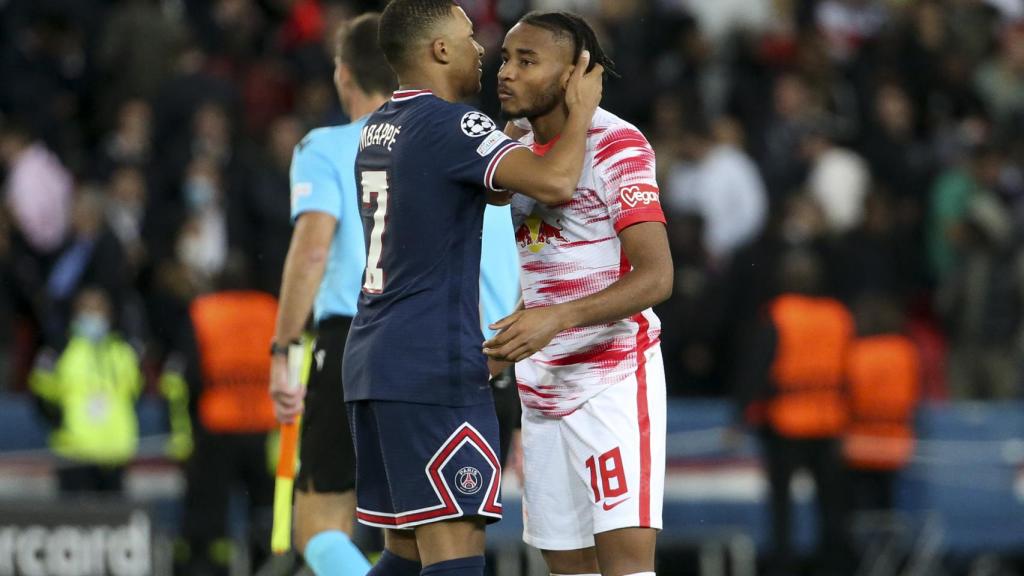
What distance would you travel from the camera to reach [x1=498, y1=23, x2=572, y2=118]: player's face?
5.22m

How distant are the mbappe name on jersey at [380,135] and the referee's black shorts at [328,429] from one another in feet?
4.94

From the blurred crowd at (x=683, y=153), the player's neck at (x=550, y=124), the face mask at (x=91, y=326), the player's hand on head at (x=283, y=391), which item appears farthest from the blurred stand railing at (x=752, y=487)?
the player's neck at (x=550, y=124)

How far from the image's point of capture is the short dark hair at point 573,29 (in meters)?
5.25

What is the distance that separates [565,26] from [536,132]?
1.21 feet

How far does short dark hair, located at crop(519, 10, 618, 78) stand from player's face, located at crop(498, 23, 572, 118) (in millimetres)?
22

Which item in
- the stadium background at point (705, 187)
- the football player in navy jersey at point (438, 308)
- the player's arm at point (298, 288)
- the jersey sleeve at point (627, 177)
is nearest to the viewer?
the football player in navy jersey at point (438, 308)

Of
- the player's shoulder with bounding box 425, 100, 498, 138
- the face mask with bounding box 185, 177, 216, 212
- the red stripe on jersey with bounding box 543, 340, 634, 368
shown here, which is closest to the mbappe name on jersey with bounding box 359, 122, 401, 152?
the player's shoulder with bounding box 425, 100, 498, 138

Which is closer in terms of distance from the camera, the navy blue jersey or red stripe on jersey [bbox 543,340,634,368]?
the navy blue jersey

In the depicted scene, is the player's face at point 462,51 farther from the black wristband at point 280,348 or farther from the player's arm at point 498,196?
the black wristband at point 280,348

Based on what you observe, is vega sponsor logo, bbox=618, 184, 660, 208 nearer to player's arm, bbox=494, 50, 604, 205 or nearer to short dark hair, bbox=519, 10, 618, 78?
player's arm, bbox=494, 50, 604, 205

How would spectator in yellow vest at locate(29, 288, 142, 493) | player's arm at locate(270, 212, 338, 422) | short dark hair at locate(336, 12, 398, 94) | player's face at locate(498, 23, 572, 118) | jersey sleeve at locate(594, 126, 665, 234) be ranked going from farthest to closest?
spectator in yellow vest at locate(29, 288, 142, 493) → short dark hair at locate(336, 12, 398, 94) → player's arm at locate(270, 212, 338, 422) → player's face at locate(498, 23, 572, 118) → jersey sleeve at locate(594, 126, 665, 234)

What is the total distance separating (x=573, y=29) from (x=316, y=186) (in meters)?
1.70

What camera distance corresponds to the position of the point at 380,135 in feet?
17.1

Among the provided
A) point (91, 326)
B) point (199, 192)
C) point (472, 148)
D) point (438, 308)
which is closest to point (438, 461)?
point (438, 308)
